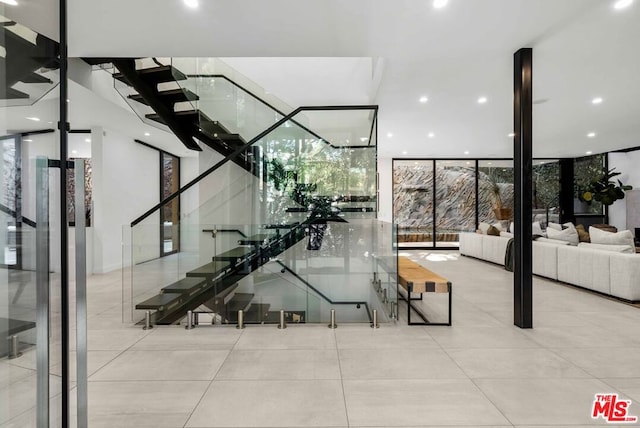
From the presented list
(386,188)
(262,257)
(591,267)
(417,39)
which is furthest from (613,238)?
(386,188)

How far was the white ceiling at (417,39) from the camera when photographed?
2.81 m

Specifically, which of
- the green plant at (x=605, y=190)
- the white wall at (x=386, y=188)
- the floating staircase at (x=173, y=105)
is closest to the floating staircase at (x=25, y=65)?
the floating staircase at (x=173, y=105)

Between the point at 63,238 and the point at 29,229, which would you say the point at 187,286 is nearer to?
the point at 63,238

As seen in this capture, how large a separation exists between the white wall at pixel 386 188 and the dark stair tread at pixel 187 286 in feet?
25.7

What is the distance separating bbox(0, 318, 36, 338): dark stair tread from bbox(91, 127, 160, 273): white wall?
564cm

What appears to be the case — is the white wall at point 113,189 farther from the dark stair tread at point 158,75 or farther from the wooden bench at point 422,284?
the wooden bench at point 422,284

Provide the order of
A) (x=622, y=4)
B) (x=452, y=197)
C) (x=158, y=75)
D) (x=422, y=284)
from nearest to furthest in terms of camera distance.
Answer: (x=622, y=4) < (x=422, y=284) < (x=158, y=75) < (x=452, y=197)

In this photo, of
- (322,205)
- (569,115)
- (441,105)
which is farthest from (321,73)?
(569,115)

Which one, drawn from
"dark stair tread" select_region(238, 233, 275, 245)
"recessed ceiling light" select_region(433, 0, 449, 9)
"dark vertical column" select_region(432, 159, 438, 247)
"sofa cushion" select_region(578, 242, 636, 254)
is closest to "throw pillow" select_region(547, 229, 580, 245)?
"sofa cushion" select_region(578, 242, 636, 254)

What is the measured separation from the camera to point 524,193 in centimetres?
344

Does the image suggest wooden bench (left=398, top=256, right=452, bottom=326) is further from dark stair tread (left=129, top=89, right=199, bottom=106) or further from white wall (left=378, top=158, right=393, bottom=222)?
white wall (left=378, top=158, right=393, bottom=222)

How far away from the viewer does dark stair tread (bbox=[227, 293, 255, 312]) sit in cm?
381

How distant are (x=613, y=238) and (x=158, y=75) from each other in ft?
23.9

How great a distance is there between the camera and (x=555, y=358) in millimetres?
2756
